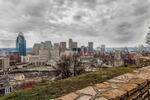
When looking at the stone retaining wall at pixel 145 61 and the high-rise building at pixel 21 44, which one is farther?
the high-rise building at pixel 21 44

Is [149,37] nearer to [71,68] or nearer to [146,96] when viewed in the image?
[71,68]

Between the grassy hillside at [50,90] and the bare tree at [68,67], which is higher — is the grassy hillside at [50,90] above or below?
above

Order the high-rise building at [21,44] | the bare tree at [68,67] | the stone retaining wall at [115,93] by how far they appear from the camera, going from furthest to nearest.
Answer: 1. the high-rise building at [21,44]
2. the bare tree at [68,67]
3. the stone retaining wall at [115,93]

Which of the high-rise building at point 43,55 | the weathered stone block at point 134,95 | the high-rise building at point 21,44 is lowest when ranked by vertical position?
the high-rise building at point 43,55

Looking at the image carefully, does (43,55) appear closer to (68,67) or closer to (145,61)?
(68,67)

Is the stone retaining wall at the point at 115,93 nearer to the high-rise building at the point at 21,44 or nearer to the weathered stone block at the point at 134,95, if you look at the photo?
the weathered stone block at the point at 134,95

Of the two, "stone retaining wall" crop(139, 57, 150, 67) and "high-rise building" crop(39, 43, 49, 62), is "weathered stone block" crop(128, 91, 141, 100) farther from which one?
"high-rise building" crop(39, 43, 49, 62)

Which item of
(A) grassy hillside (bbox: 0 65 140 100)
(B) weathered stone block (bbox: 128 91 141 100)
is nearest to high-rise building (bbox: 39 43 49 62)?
(A) grassy hillside (bbox: 0 65 140 100)

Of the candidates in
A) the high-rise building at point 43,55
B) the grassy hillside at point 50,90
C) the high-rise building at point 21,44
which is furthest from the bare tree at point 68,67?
the high-rise building at point 21,44

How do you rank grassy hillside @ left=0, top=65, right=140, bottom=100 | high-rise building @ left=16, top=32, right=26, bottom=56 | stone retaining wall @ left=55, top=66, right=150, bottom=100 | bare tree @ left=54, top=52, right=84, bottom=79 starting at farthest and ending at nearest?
high-rise building @ left=16, top=32, right=26, bottom=56 → bare tree @ left=54, top=52, right=84, bottom=79 → grassy hillside @ left=0, top=65, right=140, bottom=100 → stone retaining wall @ left=55, top=66, right=150, bottom=100

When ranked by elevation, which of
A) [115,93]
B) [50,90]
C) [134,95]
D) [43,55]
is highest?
[115,93]

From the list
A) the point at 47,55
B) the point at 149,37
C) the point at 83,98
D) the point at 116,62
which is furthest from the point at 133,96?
the point at 47,55

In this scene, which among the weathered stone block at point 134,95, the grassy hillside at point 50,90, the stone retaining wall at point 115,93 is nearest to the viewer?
the stone retaining wall at point 115,93

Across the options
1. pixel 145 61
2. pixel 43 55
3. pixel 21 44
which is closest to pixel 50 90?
pixel 145 61
